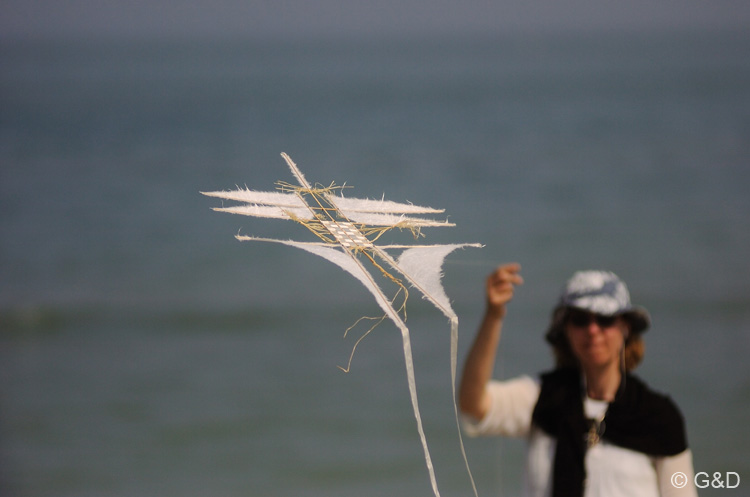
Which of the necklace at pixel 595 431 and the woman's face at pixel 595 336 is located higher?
the woman's face at pixel 595 336

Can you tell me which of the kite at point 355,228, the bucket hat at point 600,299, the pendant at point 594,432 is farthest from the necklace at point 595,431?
the kite at point 355,228

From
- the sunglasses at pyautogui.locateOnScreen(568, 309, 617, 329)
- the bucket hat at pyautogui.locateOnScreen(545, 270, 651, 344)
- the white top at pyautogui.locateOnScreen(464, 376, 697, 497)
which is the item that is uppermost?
the bucket hat at pyautogui.locateOnScreen(545, 270, 651, 344)

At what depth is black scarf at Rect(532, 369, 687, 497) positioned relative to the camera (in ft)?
2.77

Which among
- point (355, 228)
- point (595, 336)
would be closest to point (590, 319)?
point (595, 336)

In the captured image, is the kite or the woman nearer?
the woman

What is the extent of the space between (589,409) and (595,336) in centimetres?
8

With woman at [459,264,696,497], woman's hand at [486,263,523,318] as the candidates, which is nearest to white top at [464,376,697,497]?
woman at [459,264,696,497]

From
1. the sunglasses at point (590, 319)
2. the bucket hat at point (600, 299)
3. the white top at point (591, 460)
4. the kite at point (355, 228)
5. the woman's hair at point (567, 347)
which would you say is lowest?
the white top at point (591, 460)

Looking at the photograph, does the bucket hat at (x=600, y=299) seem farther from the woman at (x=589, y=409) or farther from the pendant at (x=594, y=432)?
the pendant at (x=594, y=432)

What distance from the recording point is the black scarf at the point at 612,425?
0.85 meters

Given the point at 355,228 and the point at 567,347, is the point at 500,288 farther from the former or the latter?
the point at 355,228

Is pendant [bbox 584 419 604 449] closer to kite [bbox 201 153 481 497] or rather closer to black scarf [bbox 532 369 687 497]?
black scarf [bbox 532 369 687 497]

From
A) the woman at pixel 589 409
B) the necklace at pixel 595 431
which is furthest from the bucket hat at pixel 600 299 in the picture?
the necklace at pixel 595 431

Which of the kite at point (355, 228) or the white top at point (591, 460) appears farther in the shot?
the kite at point (355, 228)
